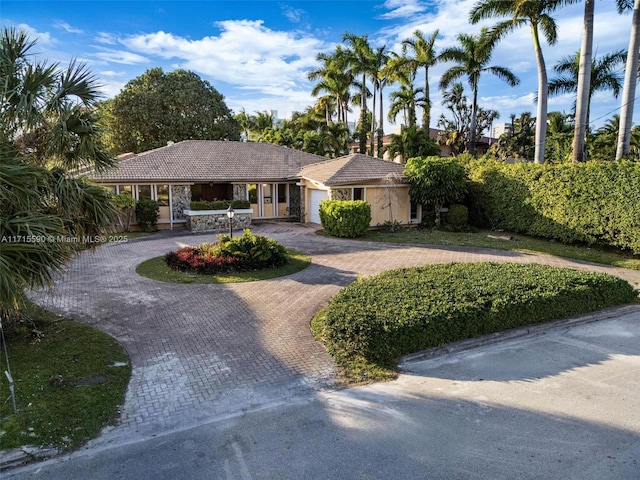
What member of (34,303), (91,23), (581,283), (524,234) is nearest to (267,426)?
(34,303)

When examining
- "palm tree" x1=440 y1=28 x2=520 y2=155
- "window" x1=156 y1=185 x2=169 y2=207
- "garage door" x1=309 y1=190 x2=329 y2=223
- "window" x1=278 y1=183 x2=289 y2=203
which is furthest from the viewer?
"palm tree" x1=440 y1=28 x2=520 y2=155

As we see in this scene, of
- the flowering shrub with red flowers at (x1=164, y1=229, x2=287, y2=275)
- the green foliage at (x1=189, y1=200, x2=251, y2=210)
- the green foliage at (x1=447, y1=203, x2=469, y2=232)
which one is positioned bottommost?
the flowering shrub with red flowers at (x1=164, y1=229, x2=287, y2=275)

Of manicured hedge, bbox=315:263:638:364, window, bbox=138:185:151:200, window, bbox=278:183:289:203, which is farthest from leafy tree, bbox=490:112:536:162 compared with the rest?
manicured hedge, bbox=315:263:638:364

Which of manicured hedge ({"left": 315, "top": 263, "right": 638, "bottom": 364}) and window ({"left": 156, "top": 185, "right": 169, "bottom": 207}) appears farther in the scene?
window ({"left": 156, "top": 185, "right": 169, "bottom": 207})

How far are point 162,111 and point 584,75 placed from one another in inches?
1163

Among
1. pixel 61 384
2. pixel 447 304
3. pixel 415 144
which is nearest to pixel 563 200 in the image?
pixel 447 304

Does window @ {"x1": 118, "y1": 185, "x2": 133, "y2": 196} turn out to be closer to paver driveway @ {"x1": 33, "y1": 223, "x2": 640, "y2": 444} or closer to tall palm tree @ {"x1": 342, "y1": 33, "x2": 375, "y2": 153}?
paver driveway @ {"x1": 33, "y1": 223, "x2": 640, "y2": 444}

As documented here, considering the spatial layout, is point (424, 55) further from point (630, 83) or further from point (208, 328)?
point (208, 328)

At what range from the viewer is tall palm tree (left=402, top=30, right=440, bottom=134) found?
104ft

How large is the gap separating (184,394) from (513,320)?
6.07 meters

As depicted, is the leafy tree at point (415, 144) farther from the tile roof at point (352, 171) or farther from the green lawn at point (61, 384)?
the green lawn at point (61, 384)

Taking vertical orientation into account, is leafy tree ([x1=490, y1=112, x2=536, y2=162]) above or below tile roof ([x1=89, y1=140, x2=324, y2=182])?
above

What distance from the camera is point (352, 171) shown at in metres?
21.4

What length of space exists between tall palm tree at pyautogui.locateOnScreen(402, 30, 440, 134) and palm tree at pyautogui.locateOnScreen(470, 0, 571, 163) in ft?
33.9
